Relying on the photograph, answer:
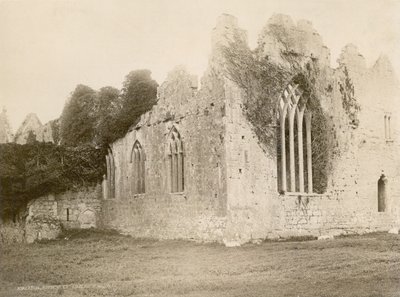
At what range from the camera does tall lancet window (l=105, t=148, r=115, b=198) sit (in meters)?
24.2

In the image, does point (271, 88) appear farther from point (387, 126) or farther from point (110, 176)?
point (110, 176)

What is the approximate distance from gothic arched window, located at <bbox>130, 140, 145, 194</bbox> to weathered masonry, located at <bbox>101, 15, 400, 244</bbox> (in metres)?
0.04

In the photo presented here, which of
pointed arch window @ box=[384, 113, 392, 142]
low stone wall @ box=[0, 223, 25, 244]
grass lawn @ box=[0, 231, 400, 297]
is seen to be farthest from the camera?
pointed arch window @ box=[384, 113, 392, 142]

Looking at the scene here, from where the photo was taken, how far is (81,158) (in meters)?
23.8

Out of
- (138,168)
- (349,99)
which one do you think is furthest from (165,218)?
(349,99)

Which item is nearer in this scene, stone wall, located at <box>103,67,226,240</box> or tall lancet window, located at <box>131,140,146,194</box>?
Answer: stone wall, located at <box>103,67,226,240</box>

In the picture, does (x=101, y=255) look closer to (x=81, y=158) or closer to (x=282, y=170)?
(x=282, y=170)

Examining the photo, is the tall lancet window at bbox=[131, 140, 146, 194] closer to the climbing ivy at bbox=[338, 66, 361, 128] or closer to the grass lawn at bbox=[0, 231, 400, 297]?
the grass lawn at bbox=[0, 231, 400, 297]

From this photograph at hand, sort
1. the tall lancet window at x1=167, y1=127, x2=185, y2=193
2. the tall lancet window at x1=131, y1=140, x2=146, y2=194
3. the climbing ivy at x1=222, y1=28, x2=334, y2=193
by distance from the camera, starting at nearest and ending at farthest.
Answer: the climbing ivy at x1=222, y1=28, x2=334, y2=193, the tall lancet window at x1=167, y1=127, x2=185, y2=193, the tall lancet window at x1=131, y1=140, x2=146, y2=194

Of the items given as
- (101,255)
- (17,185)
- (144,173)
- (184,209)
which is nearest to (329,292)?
(101,255)

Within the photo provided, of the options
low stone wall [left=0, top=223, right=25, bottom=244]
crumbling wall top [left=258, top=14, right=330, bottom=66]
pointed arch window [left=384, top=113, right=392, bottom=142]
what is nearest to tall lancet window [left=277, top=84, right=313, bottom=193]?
crumbling wall top [left=258, top=14, right=330, bottom=66]

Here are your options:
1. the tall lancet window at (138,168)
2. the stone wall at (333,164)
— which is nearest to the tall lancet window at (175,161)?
the tall lancet window at (138,168)

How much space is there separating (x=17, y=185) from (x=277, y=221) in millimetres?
10557

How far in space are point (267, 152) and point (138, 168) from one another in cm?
652
